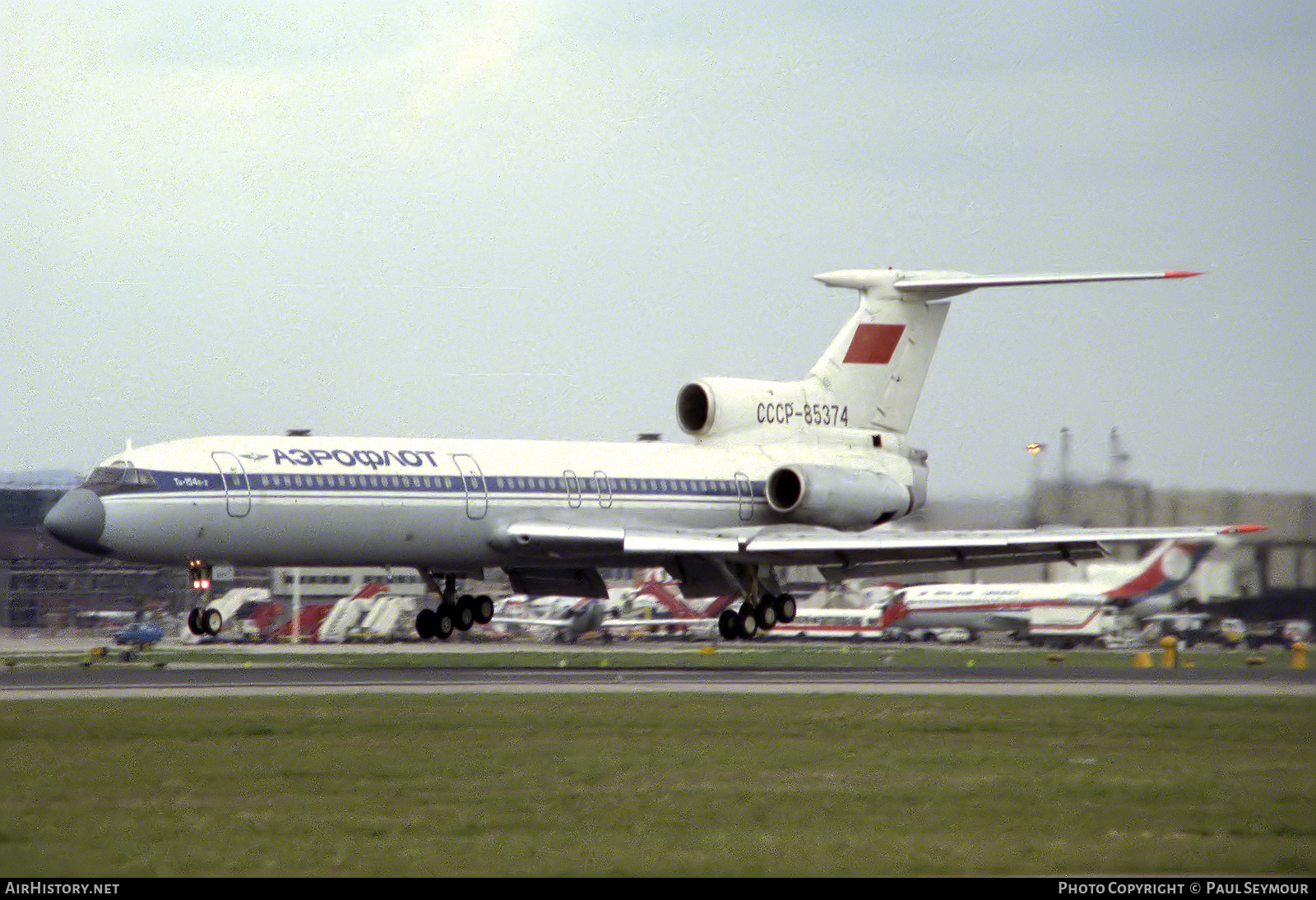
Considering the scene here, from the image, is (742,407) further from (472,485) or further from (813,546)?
(472,485)

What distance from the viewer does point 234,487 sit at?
3653cm

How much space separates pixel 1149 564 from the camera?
57.9 meters

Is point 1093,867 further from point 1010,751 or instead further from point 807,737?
point 807,737

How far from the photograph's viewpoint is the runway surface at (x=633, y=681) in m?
29.1

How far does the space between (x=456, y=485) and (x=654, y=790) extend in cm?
2386

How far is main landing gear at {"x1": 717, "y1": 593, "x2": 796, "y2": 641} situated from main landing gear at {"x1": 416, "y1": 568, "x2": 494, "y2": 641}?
5837 mm

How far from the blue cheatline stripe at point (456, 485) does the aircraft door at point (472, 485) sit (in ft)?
0.13

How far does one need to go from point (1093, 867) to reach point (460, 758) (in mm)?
8263

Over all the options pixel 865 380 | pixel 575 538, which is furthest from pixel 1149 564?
pixel 575 538

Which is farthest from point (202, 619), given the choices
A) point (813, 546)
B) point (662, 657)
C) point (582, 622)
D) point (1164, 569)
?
point (1164, 569)

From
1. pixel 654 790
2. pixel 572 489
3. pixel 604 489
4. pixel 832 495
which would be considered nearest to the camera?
pixel 654 790

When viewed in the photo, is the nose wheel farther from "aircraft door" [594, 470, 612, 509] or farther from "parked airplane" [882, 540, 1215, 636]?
"parked airplane" [882, 540, 1215, 636]

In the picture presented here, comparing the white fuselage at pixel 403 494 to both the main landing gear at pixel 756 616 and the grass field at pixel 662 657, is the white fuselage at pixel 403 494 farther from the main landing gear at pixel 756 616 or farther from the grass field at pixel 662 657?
the grass field at pixel 662 657
